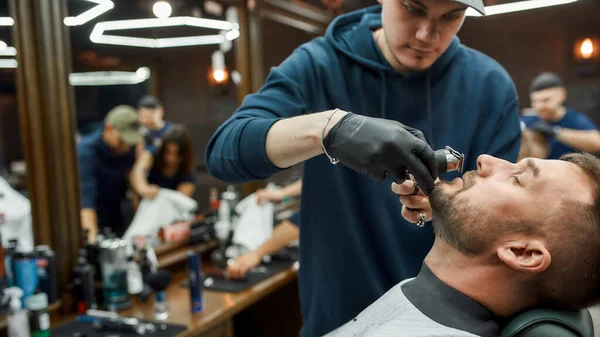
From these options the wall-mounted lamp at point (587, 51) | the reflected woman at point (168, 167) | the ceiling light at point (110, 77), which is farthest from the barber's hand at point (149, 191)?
the wall-mounted lamp at point (587, 51)

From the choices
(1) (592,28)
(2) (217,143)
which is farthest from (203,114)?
(1) (592,28)

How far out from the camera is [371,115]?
1.46 m

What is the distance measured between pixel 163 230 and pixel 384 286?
191cm

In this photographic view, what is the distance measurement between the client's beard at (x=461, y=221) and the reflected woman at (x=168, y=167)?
2.06 meters

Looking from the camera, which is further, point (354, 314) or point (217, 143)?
point (354, 314)

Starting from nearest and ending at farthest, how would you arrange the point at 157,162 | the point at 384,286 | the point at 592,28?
the point at 384,286 < the point at 592,28 < the point at 157,162

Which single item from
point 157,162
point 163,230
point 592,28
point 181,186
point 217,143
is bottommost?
point 163,230

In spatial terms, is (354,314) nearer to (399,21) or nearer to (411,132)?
(411,132)

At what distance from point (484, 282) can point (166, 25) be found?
2.48 metres

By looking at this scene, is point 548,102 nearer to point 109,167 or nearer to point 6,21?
point 109,167

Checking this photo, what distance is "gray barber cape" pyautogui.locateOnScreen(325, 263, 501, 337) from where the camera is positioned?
1111 millimetres

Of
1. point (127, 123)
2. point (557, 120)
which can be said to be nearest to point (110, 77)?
point (127, 123)

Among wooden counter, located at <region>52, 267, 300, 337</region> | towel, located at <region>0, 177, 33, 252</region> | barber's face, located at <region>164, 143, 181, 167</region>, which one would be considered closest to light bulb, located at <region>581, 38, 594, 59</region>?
wooden counter, located at <region>52, 267, 300, 337</region>

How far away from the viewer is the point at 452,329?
3.59 ft
